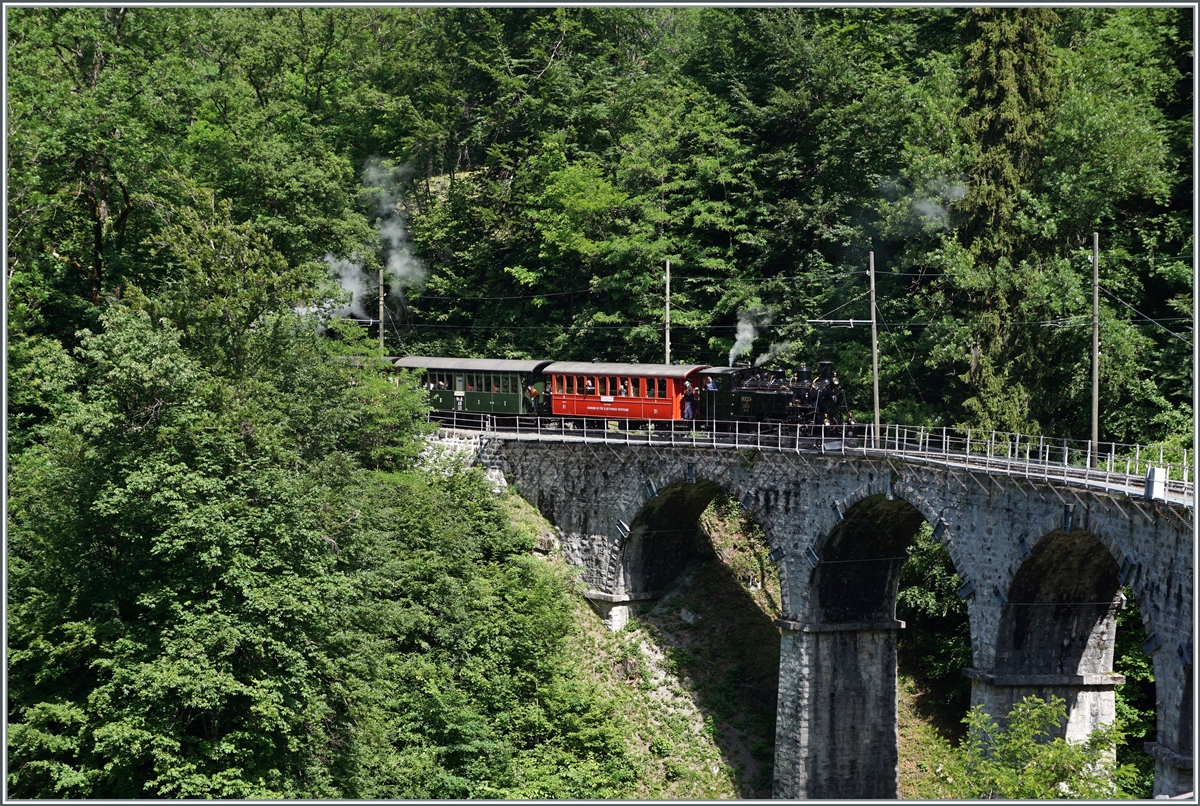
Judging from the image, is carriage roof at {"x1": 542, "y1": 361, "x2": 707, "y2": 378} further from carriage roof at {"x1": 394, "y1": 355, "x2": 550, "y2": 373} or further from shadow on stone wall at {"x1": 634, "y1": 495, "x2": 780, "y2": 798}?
shadow on stone wall at {"x1": 634, "y1": 495, "x2": 780, "y2": 798}

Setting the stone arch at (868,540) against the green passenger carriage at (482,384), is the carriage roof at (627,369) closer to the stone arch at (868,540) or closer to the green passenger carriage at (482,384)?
the green passenger carriage at (482,384)

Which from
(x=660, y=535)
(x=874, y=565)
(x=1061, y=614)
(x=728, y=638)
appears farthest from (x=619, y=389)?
(x=1061, y=614)

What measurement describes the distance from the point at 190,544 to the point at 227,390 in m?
3.66

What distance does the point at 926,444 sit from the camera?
3534cm

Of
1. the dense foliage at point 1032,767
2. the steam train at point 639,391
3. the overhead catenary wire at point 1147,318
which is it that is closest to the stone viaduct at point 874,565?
the dense foliage at point 1032,767

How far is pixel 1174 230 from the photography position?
4153 cm

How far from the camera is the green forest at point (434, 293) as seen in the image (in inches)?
1107

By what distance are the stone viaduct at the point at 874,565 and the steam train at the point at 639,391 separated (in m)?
2.25

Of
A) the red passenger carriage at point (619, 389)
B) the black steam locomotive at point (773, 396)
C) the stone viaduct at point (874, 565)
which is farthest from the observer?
the red passenger carriage at point (619, 389)

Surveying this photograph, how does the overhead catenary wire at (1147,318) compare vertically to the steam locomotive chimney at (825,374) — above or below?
above

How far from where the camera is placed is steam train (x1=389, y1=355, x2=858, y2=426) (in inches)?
1613

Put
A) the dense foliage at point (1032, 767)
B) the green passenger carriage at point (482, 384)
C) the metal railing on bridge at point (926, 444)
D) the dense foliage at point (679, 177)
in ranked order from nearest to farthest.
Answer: the dense foliage at point (1032, 767) < the metal railing on bridge at point (926, 444) < the dense foliage at point (679, 177) < the green passenger carriage at point (482, 384)

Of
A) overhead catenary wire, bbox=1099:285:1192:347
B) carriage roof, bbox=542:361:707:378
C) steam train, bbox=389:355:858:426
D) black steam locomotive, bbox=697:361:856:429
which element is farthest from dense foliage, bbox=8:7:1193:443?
carriage roof, bbox=542:361:707:378

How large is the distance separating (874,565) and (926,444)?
501 cm
